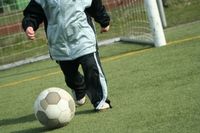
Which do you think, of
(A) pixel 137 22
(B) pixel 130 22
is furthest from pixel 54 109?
(B) pixel 130 22

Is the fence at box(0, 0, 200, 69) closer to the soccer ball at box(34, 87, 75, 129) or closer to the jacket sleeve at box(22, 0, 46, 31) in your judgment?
the jacket sleeve at box(22, 0, 46, 31)

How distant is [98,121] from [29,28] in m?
Result: 1.14

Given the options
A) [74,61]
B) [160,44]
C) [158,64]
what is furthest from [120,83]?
[160,44]

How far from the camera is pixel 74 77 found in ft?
18.2

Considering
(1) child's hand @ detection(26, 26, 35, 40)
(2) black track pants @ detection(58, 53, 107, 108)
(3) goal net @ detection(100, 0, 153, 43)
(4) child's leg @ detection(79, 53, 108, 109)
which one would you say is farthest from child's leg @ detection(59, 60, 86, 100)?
(3) goal net @ detection(100, 0, 153, 43)

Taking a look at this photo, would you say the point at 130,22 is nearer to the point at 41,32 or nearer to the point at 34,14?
the point at 41,32

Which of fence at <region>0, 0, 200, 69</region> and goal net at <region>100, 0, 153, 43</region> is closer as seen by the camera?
goal net at <region>100, 0, 153, 43</region>

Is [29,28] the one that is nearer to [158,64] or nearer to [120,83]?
[120,83]

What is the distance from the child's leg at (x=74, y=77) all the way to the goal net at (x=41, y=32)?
3.11 meters

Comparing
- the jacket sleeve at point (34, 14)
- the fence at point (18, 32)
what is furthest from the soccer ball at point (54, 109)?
the fence at point (18, 32)

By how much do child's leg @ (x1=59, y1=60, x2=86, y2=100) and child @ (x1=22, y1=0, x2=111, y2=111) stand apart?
1.0 inches

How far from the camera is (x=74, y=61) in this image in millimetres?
5297

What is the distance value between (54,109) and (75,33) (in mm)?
818

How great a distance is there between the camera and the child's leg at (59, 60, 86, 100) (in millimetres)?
5375
